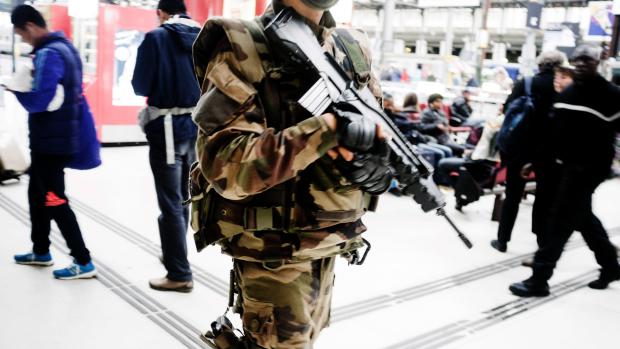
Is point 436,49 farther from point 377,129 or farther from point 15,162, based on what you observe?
point 377,129

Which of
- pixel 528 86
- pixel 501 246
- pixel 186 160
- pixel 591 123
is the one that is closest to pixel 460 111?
pixel 501 246

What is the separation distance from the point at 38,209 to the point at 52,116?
578 millimetres

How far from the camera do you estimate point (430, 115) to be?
7.07 meters

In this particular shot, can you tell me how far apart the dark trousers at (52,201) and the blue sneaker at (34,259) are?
0.57 ft

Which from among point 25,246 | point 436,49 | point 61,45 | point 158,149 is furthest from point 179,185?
point 436,49

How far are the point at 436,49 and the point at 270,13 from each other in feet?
95.0

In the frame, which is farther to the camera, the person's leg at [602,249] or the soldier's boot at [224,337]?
the person's leg at [602,249]

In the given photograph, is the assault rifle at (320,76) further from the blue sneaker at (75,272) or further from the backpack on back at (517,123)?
the backpack on back at (517,123)

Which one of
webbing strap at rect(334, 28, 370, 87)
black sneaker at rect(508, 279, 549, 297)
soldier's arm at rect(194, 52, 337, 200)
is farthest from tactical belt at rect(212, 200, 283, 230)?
black sneaker at rect(508, 279, 549, 297)

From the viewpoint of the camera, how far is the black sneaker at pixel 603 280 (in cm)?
363

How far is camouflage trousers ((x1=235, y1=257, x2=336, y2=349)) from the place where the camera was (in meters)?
1.26

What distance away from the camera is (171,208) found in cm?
286

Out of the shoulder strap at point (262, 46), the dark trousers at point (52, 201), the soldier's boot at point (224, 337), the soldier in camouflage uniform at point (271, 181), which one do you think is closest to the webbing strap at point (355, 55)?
the soldier in camouflage uniform at point (271, 181)

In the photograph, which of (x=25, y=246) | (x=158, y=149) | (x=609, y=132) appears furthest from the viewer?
(x=25, y=246)
